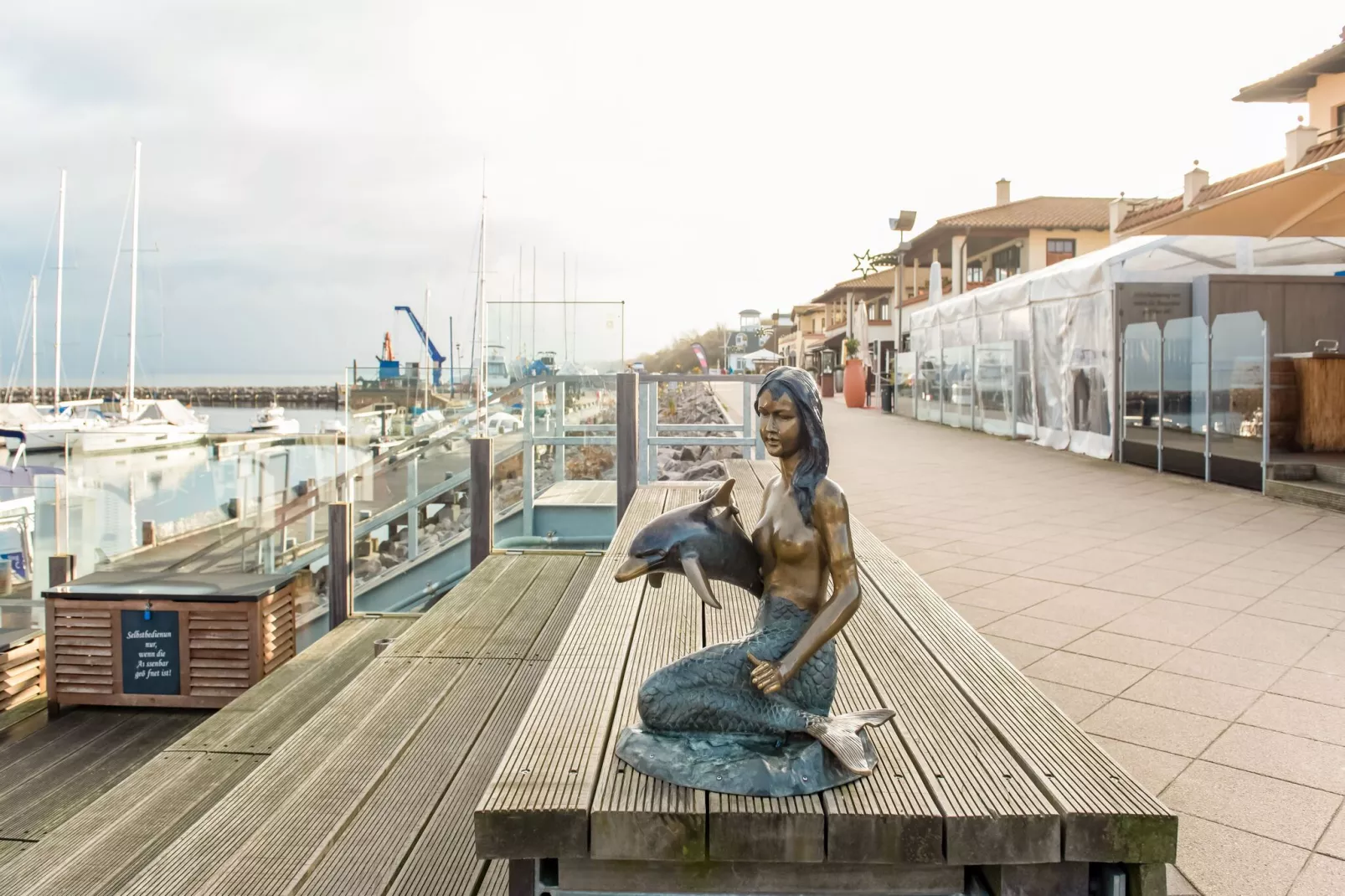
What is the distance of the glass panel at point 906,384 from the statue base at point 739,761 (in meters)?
21.7

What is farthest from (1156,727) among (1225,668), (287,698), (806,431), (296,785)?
(287,698)

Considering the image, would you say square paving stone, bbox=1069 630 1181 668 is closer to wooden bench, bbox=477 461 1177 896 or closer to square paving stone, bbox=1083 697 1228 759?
square paving stone, bbox=1083 697 1228 759

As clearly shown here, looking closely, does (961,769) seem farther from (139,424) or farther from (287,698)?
(139,424)

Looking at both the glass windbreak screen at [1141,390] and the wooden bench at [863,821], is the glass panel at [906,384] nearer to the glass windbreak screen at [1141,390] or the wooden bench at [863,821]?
the glass windbreak screen at [1141,390]

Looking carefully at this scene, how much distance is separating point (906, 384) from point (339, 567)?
18951 mm

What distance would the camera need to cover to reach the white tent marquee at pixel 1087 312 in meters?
12.1

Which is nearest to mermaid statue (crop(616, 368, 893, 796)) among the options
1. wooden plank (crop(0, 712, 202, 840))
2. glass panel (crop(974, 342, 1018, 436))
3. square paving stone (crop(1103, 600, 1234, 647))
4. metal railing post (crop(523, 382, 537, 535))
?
square paving stone (crop(1103, 600, 1234, 647))

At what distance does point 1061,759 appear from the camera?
6.68 ft

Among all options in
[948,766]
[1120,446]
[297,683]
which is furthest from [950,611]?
[1120,446]

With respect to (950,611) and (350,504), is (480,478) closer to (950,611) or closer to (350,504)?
(350,504)

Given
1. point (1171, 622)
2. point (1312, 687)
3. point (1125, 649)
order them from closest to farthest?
point (1312, 687) → point (1125, 649) → point (1171, 622)

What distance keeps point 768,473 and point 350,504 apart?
3.66m

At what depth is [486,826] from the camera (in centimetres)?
176

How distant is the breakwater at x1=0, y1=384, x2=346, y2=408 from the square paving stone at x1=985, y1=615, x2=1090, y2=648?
106354mm
